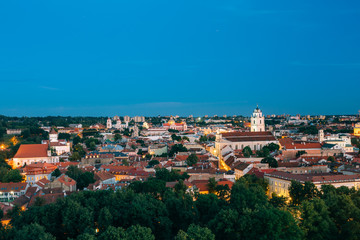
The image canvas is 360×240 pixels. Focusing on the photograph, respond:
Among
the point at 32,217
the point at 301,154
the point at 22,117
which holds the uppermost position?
the point at 22,117

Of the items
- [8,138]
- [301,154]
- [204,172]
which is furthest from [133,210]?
[8,138]

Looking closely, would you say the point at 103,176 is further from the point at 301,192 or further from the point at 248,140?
the point at 248,140

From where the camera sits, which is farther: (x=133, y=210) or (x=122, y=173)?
(x=122, y=173)

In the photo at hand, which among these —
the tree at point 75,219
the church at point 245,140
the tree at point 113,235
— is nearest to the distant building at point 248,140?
the church at point 245,140

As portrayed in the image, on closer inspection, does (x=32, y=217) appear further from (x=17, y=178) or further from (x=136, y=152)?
(x=136, y=152)

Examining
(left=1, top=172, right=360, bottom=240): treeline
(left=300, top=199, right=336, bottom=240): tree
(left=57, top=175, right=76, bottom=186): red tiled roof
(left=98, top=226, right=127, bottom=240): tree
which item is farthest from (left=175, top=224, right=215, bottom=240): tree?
(left=57, top=175, right=76, bottom=186): red tiled roof

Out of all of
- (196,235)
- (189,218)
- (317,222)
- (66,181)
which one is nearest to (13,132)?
(66,181)

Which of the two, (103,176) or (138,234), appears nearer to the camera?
(138,234)
